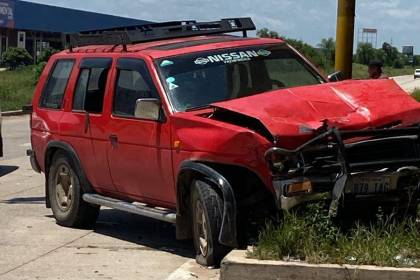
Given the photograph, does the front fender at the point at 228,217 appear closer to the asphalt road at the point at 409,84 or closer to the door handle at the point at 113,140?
the door handle at the point at 113,140

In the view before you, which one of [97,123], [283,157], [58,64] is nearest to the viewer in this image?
[283,157]

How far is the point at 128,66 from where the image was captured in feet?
24.7

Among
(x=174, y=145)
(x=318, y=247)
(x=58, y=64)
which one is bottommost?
(x=318, y=247)

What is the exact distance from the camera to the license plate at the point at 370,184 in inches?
225

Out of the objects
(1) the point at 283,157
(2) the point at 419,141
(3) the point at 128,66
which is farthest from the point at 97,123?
(2) the point at 419,141

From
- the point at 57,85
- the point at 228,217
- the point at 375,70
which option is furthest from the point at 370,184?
the point at 375,70

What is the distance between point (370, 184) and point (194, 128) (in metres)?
1.56

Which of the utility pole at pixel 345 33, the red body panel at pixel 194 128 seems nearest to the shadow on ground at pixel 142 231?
the red body panel at pixel 194 128

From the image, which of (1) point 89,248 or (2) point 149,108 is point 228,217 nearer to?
(2) point 149,108

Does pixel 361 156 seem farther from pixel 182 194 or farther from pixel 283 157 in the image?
pixel 182 194

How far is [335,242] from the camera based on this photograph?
18.7 ft

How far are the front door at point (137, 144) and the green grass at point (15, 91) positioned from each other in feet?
74.4

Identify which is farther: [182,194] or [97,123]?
[97,123]

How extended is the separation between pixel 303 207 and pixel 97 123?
2.81 m
